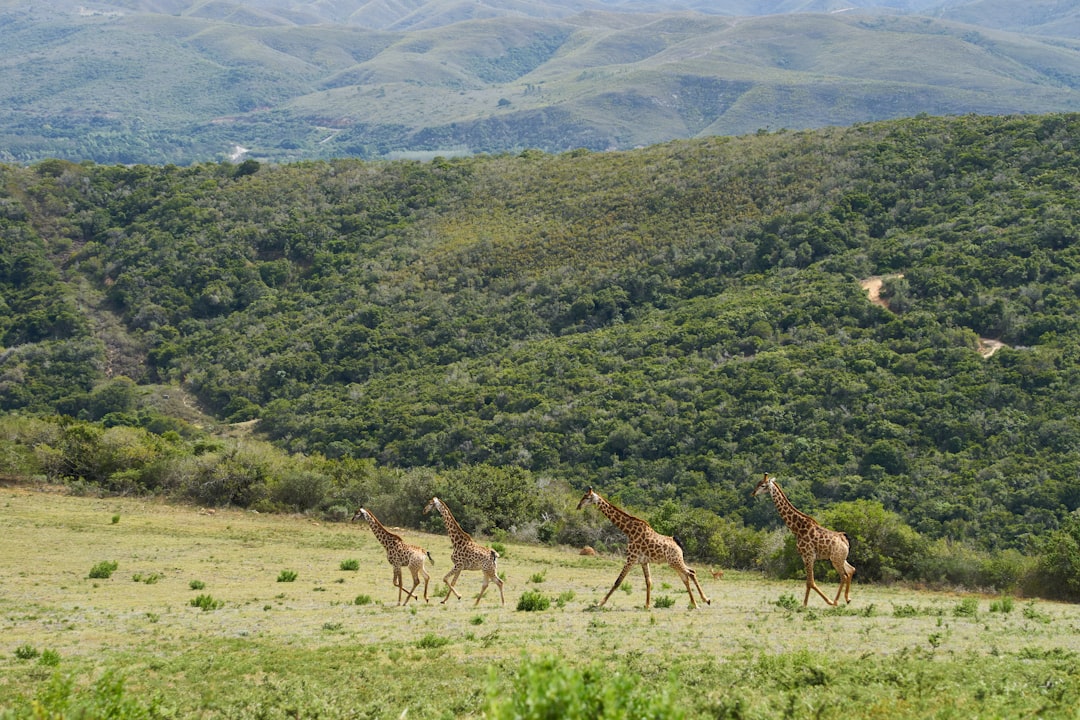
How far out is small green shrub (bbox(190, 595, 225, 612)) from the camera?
17.7 meters

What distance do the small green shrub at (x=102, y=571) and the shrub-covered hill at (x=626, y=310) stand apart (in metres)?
24.9

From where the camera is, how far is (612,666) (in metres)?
11.4

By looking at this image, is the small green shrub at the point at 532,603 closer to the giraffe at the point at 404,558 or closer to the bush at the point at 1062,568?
the giraffe at the point at 404,558

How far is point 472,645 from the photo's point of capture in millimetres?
13398

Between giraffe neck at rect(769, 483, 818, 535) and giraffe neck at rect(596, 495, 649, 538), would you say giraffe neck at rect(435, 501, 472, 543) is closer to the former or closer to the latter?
giraffe neck at rect(596, 495, 649, 538)

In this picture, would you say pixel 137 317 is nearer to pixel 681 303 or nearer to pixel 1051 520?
pixel 681 303

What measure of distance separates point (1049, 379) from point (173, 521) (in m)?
38.9

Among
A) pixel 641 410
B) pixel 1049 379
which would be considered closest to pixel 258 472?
pixel 641 410

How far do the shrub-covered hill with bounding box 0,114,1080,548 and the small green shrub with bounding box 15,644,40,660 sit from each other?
30.3 m

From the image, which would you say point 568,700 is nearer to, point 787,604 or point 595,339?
point 787,604

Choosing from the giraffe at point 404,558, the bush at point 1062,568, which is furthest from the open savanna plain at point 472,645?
the bush at point 1062,568

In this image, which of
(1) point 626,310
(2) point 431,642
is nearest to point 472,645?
(2) point 431,642

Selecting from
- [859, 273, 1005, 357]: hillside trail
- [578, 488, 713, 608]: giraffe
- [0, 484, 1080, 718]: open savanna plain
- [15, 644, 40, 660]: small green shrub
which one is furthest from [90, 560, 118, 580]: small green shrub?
[859, 273, 1005, 357]: hillside trail

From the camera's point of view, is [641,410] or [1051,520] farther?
[641,410]
